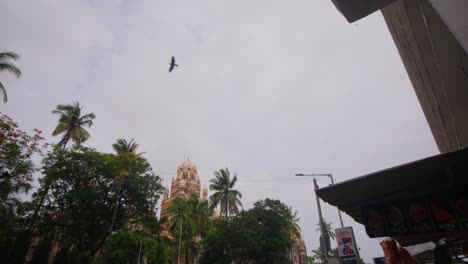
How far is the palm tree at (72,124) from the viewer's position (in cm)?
2769

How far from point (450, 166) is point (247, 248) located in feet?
108

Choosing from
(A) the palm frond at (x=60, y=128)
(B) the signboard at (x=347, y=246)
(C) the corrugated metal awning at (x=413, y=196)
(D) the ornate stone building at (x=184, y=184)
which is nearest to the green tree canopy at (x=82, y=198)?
(A) the palm frond at (x=60, y=128)

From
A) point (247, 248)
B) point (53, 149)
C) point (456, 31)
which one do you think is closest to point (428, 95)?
point (456, 31)

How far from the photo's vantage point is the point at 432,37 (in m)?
3.74

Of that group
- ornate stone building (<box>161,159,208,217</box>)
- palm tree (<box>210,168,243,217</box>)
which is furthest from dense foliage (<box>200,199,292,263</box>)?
ornate stone building (<box>161,159,208,217</box>)

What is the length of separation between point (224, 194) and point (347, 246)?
30.6 m

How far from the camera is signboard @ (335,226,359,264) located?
15.1 metres

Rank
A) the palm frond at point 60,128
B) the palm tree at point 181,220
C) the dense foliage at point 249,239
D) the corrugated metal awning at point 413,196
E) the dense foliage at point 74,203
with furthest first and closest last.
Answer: the palm tree at point 181,220, the dense foliage at point 249,239, the palm frond at point 60,128, the dense foliage at point 74,203, the corrugated metal awning at point 413,196

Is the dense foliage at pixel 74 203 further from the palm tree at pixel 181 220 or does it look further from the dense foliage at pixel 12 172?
the palm tree at pixel 181 220

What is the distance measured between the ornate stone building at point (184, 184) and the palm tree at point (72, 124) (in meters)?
47.8

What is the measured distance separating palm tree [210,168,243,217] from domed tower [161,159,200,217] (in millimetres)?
31544

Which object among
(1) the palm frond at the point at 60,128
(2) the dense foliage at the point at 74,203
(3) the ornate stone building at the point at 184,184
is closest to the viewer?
(2) the dense foliage at the point at 74,203

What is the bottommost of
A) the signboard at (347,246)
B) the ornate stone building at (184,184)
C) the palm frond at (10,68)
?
the signboard at (347,246)

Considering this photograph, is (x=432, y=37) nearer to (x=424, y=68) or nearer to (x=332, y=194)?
(x=424, y=68)
